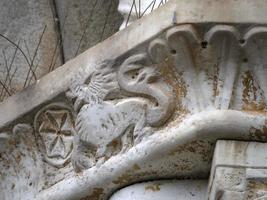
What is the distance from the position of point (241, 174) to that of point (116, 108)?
0.97 ft

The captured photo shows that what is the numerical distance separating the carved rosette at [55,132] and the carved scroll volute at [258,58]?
41 cm

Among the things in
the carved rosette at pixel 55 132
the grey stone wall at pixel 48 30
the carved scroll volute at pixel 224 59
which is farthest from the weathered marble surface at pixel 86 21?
the carved scroll volute at pixel 224 59

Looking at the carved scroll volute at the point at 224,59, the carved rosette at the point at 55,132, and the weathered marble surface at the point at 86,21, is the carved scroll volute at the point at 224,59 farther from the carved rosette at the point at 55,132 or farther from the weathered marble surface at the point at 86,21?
Answer: the weathered marble surface at the point at 86,21

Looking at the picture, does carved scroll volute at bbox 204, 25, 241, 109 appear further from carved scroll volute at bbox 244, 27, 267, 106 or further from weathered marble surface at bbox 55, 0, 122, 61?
weathered marble surface at bbox 55, 0, 122, 61

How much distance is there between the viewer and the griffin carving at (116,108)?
4309 mm

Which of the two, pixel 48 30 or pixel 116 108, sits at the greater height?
pixel 48 30

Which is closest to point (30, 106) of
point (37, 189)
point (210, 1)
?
point (37, 189)

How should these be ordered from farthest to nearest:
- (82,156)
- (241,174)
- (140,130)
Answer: (82,156)
(140,130)
(241,174)

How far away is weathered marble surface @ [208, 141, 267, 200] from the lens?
4.21 m

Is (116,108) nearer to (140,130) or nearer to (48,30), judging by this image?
(140,130)

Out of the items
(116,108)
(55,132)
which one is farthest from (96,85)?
(55,132)

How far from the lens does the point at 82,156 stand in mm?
4430

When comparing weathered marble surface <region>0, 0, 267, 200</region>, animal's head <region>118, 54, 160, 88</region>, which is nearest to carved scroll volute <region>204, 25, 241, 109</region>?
weathered marble surface <region>0, 0, 267, 200</region>

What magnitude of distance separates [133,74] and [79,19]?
58 centimetres
